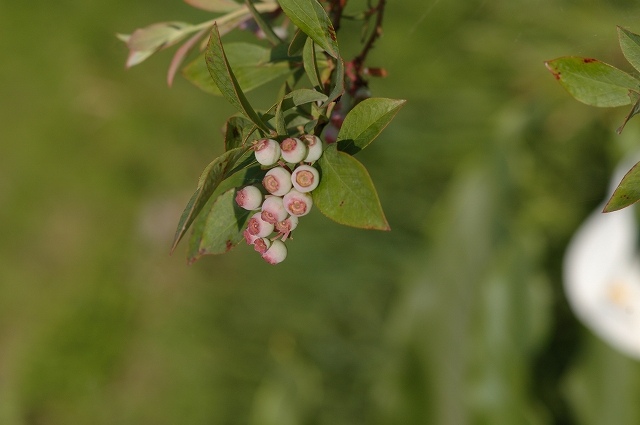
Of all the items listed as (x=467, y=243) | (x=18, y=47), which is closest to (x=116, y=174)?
(x=18, y=47)

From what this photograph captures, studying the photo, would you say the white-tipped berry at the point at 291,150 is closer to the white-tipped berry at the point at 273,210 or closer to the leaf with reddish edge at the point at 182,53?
the white-tipped berry at the point at 273,210

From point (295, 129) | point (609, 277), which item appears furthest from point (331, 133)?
point (609, 277)

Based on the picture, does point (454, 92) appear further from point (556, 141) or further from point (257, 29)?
point (257, 29)

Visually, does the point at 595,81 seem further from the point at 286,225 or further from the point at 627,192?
the point at 286,225

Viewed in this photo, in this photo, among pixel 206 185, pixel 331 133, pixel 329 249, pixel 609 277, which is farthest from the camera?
pixel 329 249

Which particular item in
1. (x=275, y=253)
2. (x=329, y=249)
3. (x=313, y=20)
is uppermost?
(x=313, y=20)

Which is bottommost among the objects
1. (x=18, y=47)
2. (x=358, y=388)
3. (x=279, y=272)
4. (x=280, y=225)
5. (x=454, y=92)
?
(x=358, y=388)
